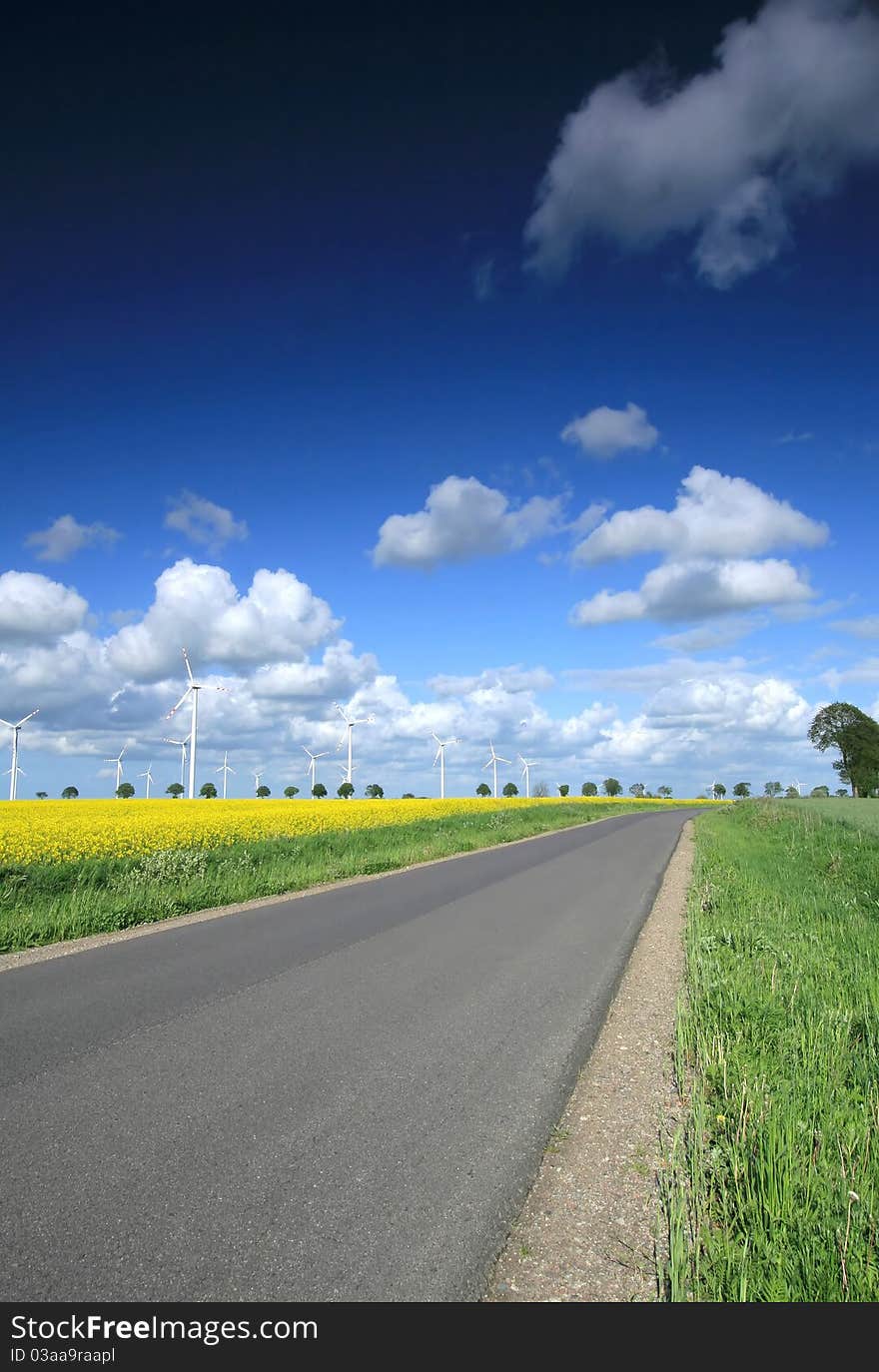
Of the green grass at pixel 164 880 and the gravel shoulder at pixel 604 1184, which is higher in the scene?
the green grass at pixel 164 880

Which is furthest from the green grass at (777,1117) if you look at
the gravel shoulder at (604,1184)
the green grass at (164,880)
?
the green grass at (164,880)

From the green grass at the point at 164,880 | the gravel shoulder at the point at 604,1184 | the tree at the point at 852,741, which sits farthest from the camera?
the tree at the point at 852,741

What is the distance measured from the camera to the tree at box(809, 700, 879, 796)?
350ft

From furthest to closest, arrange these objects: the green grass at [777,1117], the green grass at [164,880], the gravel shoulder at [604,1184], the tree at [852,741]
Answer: the tree at [852,741], the green grass at [164,880], the gravel shoulder at [604,1184], the green grass at [777,1117]

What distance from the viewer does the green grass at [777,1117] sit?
125 inches

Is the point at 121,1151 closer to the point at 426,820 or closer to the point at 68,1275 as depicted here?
the point at 68,1275

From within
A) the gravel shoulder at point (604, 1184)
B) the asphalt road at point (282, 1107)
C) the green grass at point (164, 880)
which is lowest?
the gravel shoulder at point (604, 1184)

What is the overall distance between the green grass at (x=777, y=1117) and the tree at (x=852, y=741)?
111768 millimetres

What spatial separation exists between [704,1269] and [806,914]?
29.4 feet

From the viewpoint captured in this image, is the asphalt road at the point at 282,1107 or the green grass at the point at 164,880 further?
the green grass at the point at 164,880

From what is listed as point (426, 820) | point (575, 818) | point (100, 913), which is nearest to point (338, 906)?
point (100, 913)

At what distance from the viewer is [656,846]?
27344 mm

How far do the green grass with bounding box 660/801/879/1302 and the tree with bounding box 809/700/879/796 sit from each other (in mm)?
111768

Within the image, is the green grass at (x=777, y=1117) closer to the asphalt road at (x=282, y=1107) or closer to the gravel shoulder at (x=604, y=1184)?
the gravel shoulder at (x=604, y=1184)
